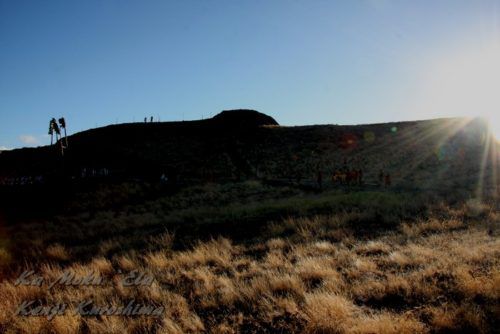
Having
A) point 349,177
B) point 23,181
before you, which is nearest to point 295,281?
point 349,177

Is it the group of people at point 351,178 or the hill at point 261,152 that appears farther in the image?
the hill at point 261,152

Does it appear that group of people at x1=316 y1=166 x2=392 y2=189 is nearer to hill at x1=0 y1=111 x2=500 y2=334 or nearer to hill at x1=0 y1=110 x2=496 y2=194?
hill at x1=0 y1=110 x2=496 y2=194

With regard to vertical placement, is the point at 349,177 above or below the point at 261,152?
below

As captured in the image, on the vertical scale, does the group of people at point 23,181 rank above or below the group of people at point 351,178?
above

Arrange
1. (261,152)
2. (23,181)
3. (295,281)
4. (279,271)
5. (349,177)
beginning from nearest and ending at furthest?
(295,281), (279,271), (349,177), (23,181), (261,152)

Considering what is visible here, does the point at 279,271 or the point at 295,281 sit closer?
the point at 295,281

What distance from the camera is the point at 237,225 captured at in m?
13.1

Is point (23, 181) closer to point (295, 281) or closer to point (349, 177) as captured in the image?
point (349, 177)

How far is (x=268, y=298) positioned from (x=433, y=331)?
7.76 ft

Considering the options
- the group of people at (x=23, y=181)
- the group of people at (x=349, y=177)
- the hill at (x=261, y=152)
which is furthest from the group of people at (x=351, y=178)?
the group of people at (x=23, y=181)

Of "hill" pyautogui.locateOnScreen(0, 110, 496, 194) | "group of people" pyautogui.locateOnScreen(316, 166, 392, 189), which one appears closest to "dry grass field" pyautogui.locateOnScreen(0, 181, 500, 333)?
"group of people" pyautogui.locateOnScreen(316, 166, 392, 189)

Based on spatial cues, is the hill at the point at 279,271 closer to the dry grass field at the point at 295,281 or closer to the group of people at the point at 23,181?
the dry grass field at the point at 295,281

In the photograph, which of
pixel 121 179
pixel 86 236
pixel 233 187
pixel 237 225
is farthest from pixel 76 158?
pixel 237 225

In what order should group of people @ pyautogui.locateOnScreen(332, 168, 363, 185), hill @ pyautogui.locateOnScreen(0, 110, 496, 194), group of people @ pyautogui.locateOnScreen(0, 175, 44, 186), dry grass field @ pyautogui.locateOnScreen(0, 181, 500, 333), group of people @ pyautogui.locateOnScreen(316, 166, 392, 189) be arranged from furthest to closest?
1. hill @ pyautogui.locateOnScreen(0, 110, 496, 194)
2. group of people @ pyautogui.locateOnScreen(0, 175, 44, 186)
3. group of people @ pyautogui.locateOnScreen(332, 168, 363, 185)
4. group of people @ pyautogui.locateOnScreen(316, 166, 392, 189)
5. dry grass field @ pyautogui.locateOnScreen(0, 181, 500, 333)
